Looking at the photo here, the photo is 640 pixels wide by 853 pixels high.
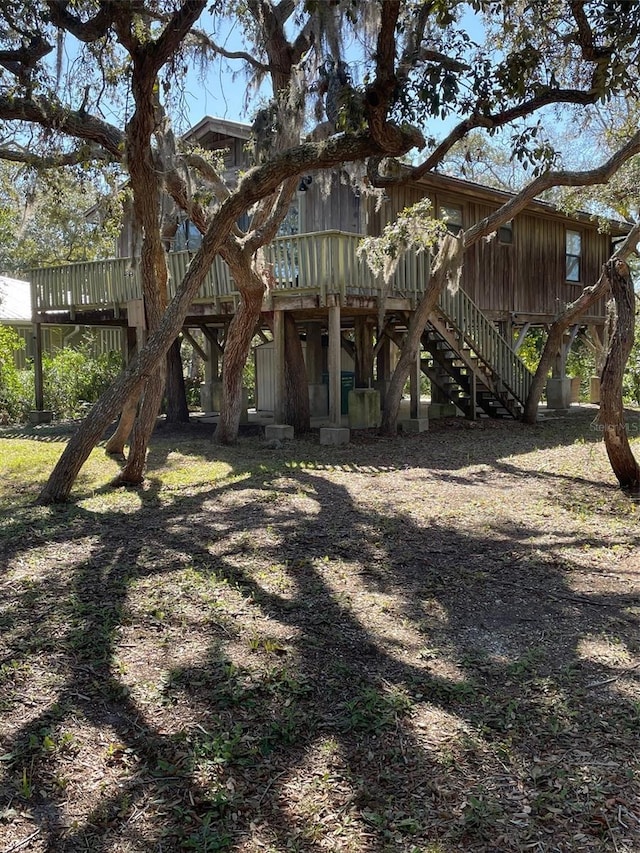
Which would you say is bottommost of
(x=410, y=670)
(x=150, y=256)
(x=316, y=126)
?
(x=410, y=670)

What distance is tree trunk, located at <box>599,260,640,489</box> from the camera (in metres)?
8.26

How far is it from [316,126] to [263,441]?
5.23 m

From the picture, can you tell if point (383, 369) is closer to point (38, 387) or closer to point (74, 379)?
point (74, 379)

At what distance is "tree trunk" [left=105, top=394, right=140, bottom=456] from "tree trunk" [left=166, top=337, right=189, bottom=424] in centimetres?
524

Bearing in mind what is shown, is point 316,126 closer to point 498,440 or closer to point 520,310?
point 498,440

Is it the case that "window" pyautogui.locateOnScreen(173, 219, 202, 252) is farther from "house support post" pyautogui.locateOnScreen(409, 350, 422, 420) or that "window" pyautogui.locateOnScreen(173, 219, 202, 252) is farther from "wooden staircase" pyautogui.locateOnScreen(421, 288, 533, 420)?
"house support post" pyautogui.locateOnScreen(409, 350, 422, 420)

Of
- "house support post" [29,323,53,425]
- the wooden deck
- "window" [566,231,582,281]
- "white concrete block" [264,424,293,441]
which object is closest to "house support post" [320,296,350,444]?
the wooden deck

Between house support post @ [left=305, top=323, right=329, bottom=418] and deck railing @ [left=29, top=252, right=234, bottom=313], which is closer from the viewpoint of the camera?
deck railing @ [left=29, top=252, right=234, bottom=313]

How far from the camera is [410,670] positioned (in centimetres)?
397

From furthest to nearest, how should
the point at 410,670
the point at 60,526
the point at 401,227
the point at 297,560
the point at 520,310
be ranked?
the point at 520,310 < the point at 401,227 < the point at 60,526 < the point at 297,560 < the point at 410,670

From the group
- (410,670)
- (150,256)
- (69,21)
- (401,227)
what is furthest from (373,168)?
(410,670)

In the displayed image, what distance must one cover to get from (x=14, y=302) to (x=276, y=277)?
16.6 meters

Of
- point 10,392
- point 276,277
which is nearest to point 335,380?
point 276,277

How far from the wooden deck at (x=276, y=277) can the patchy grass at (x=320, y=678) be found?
19.1 ft
